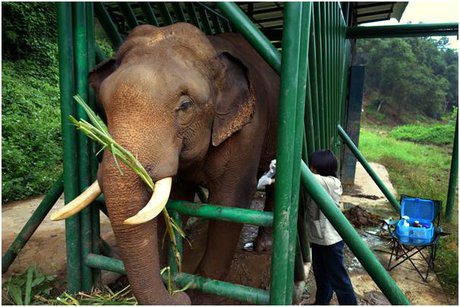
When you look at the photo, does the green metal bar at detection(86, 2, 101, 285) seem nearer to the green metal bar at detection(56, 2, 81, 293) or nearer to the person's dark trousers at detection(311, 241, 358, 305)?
the green metal bar at detection(56, 2, 81, 293)

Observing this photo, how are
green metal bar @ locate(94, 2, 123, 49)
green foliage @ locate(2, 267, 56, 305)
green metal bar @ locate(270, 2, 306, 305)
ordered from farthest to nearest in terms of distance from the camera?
green foliage @ locate(2, 267, 56, 305) → green metal bar @ locate(94, 2, 123, 49) → green metal bar @ locate(270, 2, 306, 305)

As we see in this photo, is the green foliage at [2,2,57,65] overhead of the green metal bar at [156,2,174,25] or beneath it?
overhead

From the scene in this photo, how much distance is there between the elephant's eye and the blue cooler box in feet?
8.91

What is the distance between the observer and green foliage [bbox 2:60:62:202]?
233 inches

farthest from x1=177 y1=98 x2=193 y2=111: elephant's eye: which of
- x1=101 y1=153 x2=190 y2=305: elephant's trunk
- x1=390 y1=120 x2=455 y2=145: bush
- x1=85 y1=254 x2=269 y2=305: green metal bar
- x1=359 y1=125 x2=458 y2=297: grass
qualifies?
x1=390 y1=120 x2=455 y2=145: bush

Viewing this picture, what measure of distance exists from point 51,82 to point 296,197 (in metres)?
10.7

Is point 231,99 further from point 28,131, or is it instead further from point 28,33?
Result: point 28,33

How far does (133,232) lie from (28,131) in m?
6.62

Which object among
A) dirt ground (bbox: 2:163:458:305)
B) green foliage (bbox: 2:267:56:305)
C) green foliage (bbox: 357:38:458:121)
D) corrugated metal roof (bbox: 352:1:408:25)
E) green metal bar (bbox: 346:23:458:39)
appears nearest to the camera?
green foliage (bbox: 2:267:56:305)

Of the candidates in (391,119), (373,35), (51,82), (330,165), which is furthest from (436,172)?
(391,119)

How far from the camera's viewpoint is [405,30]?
5.13 m

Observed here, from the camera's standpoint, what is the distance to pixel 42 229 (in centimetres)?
418

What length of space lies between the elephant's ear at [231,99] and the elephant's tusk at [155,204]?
0.53 meters

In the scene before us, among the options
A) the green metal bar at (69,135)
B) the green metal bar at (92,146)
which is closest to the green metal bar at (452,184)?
the green metal bar at (92,146)
